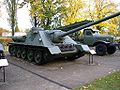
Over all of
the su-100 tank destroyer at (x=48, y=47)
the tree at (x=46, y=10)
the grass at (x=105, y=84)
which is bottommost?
the grass at (x=105, y=84)

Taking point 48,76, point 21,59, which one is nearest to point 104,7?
point 21,59

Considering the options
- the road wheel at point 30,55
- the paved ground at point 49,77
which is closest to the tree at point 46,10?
the road wheel at point 30,55

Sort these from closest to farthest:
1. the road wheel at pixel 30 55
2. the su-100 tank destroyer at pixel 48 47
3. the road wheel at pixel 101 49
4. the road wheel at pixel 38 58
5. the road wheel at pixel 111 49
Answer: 1. the su-100 tank destroyer at pixel 48 47
2. the road wheel at pixel 38 58
3. the road wheel at pixel 30 55
4. the road wheel at pixel 101 49
5. the road wheel at pixel 111 49

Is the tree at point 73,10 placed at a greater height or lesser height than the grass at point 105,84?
greater

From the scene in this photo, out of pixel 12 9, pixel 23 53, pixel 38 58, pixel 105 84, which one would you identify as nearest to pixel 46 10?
pixel 12 9

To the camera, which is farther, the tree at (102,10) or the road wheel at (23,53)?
the tree at (102,10)

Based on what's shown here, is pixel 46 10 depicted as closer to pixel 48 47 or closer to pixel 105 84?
pixel 48 47

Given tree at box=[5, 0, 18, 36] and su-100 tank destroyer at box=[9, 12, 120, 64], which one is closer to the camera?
su-100 tank destroyer at box=[9, 12, 120, 64]

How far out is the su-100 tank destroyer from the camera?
11288 mm

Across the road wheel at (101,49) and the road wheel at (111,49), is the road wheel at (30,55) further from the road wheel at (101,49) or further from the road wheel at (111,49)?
the road wheel at (111,49)

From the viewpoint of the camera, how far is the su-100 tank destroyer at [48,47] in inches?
444

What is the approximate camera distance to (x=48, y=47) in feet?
36.5

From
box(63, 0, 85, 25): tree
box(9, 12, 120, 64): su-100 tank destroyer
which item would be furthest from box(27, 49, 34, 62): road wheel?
box(63, 0, 85, 25): tree

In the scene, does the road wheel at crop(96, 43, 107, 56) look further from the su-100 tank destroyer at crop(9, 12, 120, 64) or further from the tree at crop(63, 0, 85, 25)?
the tree at crop(63, 0, 85, 25)
